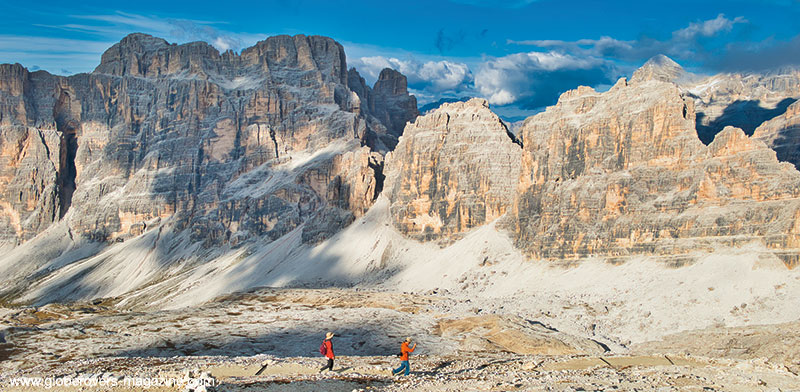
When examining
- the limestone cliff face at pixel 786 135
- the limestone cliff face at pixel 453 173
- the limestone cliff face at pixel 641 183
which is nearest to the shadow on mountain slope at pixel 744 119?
the limestone cliff face at pixel 786 135

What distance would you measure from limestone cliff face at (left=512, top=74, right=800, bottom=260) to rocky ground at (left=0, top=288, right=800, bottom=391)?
885 inches

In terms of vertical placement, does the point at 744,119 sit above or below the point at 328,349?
above

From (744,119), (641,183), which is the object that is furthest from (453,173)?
(744,119)

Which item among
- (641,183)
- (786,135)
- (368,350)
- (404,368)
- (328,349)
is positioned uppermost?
(786,135)

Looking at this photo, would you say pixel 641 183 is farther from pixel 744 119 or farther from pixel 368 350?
pixel 744 119

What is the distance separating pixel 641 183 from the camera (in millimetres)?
122688

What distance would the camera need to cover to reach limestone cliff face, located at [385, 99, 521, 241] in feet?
542

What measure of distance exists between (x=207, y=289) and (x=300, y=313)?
75894 mm

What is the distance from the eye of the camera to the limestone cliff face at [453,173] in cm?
16512

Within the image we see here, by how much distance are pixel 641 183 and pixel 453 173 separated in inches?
2255

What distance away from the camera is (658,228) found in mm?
115000

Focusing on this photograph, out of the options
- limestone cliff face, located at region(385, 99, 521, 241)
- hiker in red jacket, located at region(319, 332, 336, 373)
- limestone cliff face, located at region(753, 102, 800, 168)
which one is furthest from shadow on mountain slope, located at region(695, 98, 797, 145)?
hiker in red jacket, located at region(319, 332, 336, 373)

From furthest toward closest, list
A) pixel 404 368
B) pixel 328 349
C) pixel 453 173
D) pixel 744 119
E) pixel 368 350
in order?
pixel 744 119
pixel 453 173
pixel 368 350
pixel 328 349
pixel 404 368

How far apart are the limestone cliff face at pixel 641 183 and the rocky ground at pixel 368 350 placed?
22.5 metres
